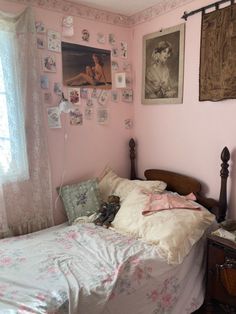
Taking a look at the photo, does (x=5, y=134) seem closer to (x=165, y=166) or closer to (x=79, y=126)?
(x=79, y=126)

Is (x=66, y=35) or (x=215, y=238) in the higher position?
(x=66, y=35)

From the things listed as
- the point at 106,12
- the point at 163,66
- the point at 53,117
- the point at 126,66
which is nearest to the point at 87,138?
the point at 53,117

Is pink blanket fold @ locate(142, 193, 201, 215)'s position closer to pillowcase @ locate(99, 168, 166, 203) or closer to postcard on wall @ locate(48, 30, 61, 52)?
pillowcase @ locate(99, 168, 166, 203)

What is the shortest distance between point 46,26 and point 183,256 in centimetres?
199

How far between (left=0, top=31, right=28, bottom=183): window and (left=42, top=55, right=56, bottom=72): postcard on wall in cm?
25

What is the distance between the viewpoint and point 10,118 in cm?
203

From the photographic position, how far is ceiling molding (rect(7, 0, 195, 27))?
2.17 metres

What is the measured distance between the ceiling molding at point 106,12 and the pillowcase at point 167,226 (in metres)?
1.62

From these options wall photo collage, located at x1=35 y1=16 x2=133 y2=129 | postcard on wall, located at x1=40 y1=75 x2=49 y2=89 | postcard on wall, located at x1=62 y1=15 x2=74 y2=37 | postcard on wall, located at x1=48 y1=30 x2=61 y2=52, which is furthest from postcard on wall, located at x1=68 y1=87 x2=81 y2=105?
postcard on wall, located at x1=62 y1=15 x2=74 y2=37

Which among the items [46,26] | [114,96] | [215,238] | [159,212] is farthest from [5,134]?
[215,238]

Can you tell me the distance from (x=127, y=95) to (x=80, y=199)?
3.70ft

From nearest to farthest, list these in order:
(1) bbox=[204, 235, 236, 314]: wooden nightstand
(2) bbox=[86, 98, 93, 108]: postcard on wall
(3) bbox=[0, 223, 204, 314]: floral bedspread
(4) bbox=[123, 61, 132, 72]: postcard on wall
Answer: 1. (3) bbox=[0, 223, 204, 314]: floral bedspread
2. (1) bbox=[204, 235, 236, 314]: wooden nightstand
3. (2) bbox=[86, 98, 93, 108]: postcard on wall
4. (4) bbox=[123, 61, 132, 72]: postcard on wall

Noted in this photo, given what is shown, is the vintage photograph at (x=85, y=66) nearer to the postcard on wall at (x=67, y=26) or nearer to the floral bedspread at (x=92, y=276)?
the postcard on wall at (x=67, y=26)

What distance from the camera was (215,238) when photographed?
1.74 metres
